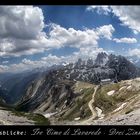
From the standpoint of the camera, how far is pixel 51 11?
2352 cm

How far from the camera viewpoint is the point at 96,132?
64.3 feet

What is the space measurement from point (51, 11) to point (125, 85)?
16784 cm

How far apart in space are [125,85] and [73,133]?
17094 centimetres

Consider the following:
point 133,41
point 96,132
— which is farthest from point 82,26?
point 96,132

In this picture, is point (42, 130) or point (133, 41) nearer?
point (42, 130)
